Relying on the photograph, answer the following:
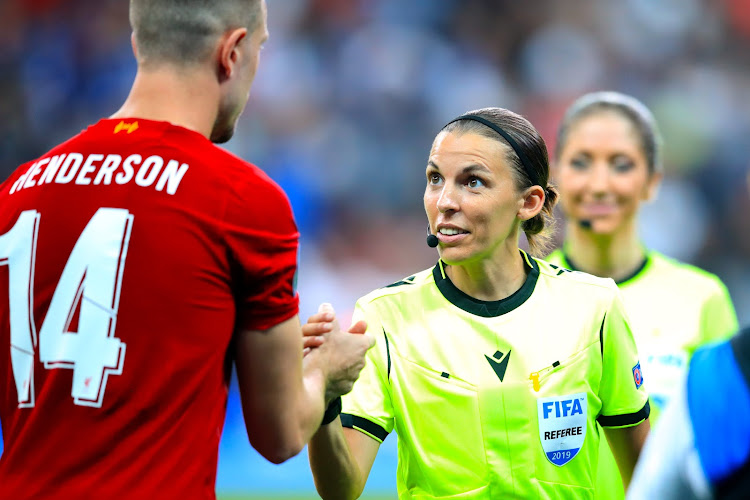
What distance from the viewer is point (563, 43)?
1062cm

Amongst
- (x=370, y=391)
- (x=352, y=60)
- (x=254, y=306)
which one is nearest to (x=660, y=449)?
(x=254, y=306)

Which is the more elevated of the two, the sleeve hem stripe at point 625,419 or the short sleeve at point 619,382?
the short sleeve at point 619,382

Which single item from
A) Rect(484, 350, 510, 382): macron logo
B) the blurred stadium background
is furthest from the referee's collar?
the blurred stadium background

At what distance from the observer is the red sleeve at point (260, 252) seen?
211cm

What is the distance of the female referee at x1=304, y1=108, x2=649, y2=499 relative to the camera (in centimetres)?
294

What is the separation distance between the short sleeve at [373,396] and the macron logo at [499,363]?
335mm

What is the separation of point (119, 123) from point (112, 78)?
823 centimetres

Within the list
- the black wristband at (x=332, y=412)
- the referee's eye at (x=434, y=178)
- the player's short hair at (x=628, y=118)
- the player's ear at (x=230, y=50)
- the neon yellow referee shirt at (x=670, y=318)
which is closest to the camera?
the player's ear at (x=230, y=50)

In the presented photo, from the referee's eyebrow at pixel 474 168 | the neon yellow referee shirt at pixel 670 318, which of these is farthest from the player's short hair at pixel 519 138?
the neon yellow referee shirt at pixel 670 318

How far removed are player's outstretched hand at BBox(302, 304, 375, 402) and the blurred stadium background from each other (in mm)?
6401

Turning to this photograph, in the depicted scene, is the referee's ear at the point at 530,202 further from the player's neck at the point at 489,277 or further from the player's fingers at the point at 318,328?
the player's fingers at the point at 318,328

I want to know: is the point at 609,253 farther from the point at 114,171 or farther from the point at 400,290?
the point at 114,171

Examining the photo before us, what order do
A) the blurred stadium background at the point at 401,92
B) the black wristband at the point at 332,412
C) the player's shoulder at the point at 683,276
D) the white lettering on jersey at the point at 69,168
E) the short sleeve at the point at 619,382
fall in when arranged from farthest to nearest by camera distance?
the blurred stadium background at the point at 401,92 < the player's shoulder at the point at 683,276 < the short sleeve at the point at 619,382 < the black wristband at the point at 332,412 < the white lettering on jersey at the point at 69,168

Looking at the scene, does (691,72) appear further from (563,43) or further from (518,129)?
(518,129)
